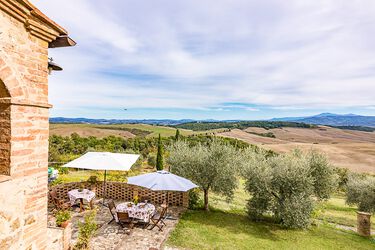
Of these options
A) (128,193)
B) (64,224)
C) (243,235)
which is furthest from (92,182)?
(243,235)

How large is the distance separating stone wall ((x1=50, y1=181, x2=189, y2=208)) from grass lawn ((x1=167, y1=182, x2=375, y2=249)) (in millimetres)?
1005

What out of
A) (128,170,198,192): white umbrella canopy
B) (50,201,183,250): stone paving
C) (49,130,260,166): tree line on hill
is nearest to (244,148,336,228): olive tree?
(128,170,198,192): white umbrella canopy

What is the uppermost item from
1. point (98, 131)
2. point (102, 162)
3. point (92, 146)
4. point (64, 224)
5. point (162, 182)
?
point (102, 162)

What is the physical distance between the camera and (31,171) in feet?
12.6

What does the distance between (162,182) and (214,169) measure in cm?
375

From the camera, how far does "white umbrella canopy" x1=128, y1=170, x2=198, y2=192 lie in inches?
404

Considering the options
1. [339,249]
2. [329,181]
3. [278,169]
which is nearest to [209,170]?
[278,169]

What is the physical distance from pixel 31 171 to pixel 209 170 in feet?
33.9

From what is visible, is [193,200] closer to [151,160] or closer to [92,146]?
[151,160]

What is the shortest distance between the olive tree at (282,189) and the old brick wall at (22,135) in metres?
10.5

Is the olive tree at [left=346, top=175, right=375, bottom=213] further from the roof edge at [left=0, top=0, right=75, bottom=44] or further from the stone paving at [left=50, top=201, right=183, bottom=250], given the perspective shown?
the roof edge at [left=0, top=0, right=75, bottom=44]

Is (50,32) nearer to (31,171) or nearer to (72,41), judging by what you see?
(72,41)

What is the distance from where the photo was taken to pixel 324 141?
69625 mm

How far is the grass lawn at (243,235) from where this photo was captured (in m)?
9.83
